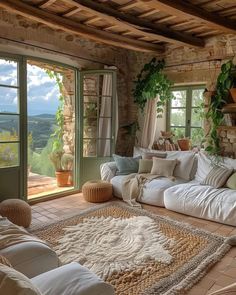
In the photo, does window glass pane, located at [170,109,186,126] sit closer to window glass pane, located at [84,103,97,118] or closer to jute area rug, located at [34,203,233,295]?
window glass pane, located at [84,103,97,118]

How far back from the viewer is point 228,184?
149 inches

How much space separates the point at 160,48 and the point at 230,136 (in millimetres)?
2029

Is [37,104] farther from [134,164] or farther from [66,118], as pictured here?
[134,164]

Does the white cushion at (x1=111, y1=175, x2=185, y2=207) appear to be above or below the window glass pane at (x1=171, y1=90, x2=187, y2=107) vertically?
below

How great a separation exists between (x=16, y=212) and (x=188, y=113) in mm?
3412

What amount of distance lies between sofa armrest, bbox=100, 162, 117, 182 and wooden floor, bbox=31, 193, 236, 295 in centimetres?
54

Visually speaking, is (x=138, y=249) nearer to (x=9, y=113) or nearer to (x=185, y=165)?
(x=185, y=165)

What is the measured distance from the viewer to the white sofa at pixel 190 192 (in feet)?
11.3

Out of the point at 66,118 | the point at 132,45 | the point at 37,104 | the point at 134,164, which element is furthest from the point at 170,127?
the point at 37,104

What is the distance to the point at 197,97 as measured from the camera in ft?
16.5

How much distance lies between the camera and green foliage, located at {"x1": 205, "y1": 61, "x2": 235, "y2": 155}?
4.25m

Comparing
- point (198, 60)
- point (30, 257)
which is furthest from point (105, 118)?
point (30, 257)

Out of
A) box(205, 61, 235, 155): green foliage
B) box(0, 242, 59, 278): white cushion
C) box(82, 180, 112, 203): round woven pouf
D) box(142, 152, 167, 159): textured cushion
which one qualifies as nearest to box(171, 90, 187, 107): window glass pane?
box(205, 61, 235, 155): green foliage

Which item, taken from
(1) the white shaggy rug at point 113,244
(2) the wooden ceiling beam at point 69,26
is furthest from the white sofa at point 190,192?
(2) the wooden ceiling beam at point 69,26
